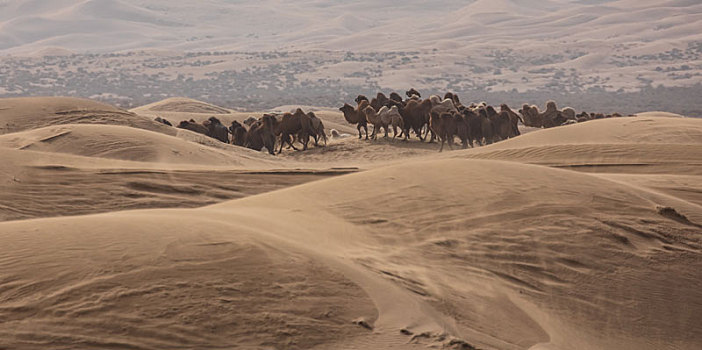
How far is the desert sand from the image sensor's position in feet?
14.6

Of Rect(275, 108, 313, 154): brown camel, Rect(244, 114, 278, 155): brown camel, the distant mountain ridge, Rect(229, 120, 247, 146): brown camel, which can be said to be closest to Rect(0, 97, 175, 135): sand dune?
Rect(244, 114, 278, 155): brown camel

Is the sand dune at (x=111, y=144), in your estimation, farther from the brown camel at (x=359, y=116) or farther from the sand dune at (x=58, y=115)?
the brown camel at (x=359, y=116)

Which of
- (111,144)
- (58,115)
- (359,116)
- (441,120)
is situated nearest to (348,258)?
(111,144)

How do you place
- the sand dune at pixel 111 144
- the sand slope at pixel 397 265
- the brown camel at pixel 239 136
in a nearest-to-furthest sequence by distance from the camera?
the sand slope at pixel 397 265 → the sand dune at pixel 111 144 → the brown camel at pixel 239 136

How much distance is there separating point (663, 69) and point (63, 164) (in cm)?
7739

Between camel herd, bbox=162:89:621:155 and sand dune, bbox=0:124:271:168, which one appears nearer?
sand dune, bbox=0:124:271:168

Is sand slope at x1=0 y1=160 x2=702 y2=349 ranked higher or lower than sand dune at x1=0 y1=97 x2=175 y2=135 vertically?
lower

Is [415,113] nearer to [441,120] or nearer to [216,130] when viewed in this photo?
[441,120]

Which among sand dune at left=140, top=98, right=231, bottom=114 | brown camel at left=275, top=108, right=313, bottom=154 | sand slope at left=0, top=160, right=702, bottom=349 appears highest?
sand dune at left=140, top=98, right=231, bottom=114

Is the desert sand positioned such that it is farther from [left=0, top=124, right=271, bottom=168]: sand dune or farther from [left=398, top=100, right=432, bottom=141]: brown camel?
[left=398, top=100, right=432, bottom=141]: brown camel

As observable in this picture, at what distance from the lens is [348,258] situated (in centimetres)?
582

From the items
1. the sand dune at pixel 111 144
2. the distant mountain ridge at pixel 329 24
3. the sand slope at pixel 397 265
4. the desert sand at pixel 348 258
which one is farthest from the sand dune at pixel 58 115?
the distant mountain ridge at pixel 329 24

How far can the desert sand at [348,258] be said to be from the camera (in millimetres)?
4441

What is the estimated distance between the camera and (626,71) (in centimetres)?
8144
